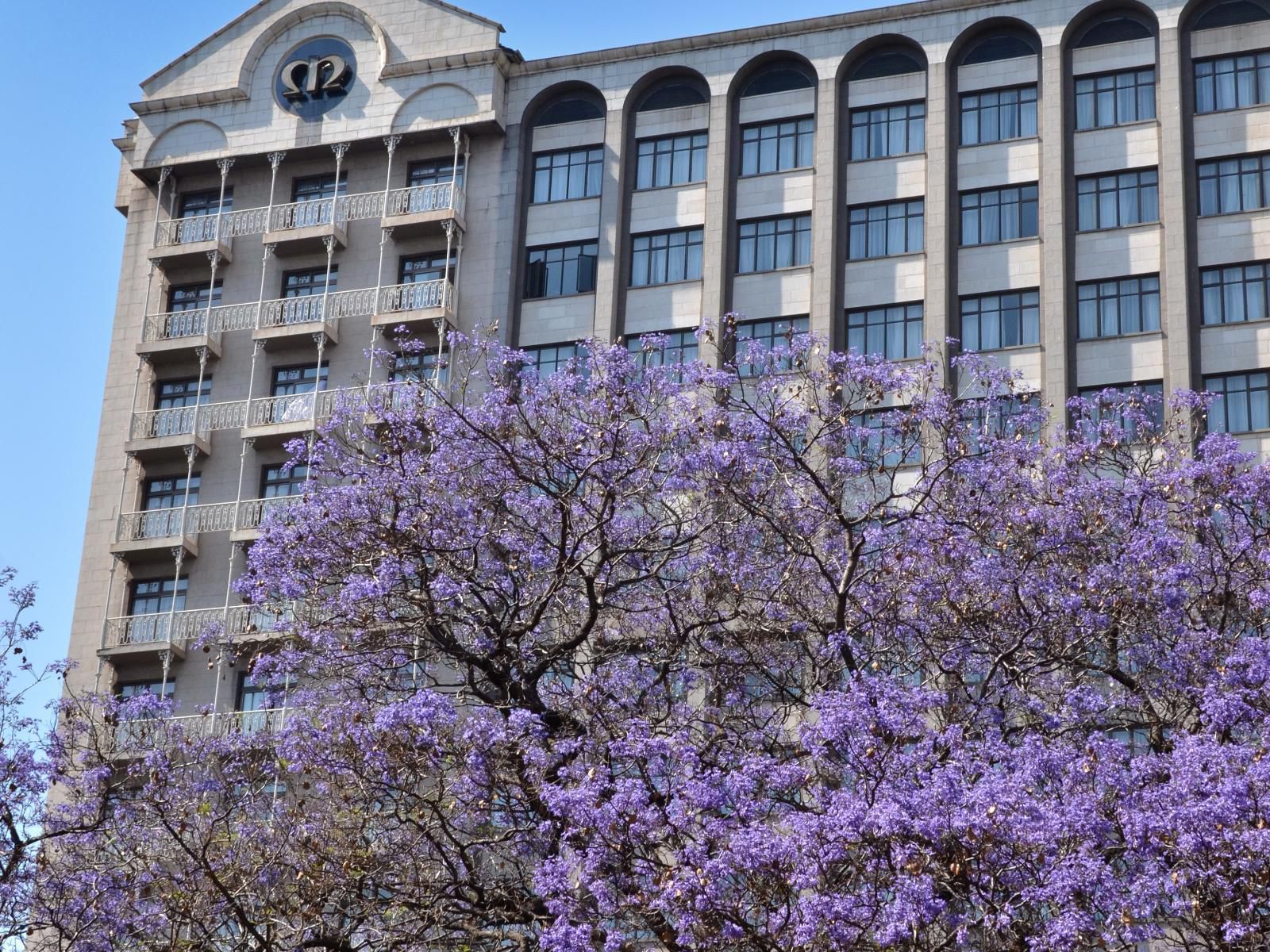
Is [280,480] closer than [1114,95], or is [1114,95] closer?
[1114,95]

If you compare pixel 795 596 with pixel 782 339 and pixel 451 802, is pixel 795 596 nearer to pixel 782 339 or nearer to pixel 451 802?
pixel 451 802

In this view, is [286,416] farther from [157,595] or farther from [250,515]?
[157,595]

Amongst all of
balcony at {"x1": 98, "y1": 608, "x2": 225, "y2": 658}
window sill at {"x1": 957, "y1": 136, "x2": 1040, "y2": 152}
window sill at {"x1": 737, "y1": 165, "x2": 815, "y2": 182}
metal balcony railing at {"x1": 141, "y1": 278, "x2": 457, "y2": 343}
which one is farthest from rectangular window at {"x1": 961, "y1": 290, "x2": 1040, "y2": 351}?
balcony at {"x1": 98, "y1": 608, "x2": 225, "y2": 658}

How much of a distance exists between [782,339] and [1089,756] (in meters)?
26.1

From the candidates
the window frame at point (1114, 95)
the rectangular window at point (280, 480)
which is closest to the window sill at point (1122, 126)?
the window frame at point (1114, 95)

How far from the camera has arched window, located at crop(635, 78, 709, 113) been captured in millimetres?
55844

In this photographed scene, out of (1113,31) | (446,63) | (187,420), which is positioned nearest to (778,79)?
(1113,31)

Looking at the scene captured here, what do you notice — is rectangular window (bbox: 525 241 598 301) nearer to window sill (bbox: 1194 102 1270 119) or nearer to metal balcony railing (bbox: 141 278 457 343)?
metal balcony railing (bbox: 141 278 457 343)

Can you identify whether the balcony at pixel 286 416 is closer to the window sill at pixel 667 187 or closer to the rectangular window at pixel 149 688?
the rectangular window at pixel 149 688

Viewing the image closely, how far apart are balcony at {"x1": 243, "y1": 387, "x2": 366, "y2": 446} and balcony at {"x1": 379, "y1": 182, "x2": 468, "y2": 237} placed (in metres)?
4.61

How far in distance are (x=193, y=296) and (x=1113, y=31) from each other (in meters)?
24.2

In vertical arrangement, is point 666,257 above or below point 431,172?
below

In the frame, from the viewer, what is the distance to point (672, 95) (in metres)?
56.1

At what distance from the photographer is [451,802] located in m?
30.2
